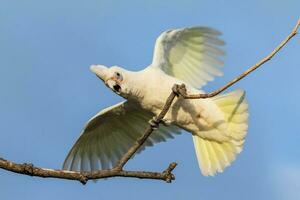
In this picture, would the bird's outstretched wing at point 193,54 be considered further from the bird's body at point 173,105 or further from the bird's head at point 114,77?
the bird's head at point 114,77

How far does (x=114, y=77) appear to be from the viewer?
531 centimetres

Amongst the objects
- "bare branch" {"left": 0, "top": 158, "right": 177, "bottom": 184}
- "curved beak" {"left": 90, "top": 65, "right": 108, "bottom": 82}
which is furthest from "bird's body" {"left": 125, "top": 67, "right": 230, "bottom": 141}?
"bare branch" {"left": 0, "top": 158, "right": 177, "bottom": 184}

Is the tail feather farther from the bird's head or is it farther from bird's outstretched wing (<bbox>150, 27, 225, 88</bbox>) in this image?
the bird's head

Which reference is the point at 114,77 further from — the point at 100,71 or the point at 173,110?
the point at 173,110

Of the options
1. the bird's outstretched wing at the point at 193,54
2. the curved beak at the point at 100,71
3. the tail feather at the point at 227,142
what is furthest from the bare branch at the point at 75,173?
the bird's outstretched wing at the point at 193,54

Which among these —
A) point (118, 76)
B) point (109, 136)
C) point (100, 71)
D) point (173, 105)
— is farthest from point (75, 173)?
point (109, 136)

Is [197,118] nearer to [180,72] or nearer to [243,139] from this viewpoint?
[243,139]

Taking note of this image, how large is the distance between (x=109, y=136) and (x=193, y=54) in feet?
4.35

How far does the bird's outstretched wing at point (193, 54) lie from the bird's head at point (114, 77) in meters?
1.08

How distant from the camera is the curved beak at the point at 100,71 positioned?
17.0ft

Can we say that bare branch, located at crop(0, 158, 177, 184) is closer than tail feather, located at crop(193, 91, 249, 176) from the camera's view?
Yes

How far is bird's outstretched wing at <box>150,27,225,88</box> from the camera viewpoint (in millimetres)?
6559

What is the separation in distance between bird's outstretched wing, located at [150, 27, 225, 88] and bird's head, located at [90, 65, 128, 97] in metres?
1.08

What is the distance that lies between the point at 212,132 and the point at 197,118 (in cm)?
24
